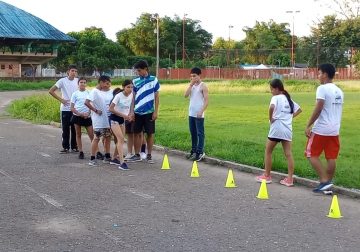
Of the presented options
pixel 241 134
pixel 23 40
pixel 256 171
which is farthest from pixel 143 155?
pixel 23 40

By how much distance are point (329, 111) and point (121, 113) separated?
4147 millimetres

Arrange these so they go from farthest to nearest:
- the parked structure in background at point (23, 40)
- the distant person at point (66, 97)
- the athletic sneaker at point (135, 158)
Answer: the parked structure in background at point (23, 40) < the distant person at point (66, 97) < the athletic sneaker at point (135, 158)

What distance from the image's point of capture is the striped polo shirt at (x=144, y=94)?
1184 centimetres

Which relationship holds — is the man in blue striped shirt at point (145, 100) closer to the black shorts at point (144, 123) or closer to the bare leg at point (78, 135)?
the black shorts at point (144, 123)

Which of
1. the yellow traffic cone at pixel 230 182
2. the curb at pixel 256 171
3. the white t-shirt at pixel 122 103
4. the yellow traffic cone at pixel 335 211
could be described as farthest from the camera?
the white t-shirt at pixel 122 103

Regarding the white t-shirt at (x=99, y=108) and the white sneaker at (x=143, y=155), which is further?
the white sneaker at (x=143, y=155)

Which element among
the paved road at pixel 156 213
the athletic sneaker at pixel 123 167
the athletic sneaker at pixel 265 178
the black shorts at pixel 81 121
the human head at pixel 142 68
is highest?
the human head at pixel 142 68

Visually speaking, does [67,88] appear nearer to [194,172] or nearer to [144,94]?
[144,94]

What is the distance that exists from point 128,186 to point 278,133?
2.66 metres

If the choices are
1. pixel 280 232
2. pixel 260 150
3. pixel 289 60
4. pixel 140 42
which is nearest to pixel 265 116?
pixel 260 150

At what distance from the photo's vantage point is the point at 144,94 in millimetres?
11844

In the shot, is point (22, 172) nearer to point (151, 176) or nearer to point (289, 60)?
point (151, 176)

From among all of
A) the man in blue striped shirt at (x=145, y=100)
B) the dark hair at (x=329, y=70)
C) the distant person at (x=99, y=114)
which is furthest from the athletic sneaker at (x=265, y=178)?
the distant person at (x=99, y=114)

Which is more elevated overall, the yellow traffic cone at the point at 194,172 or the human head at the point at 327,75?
the human head at the point at 327,75
